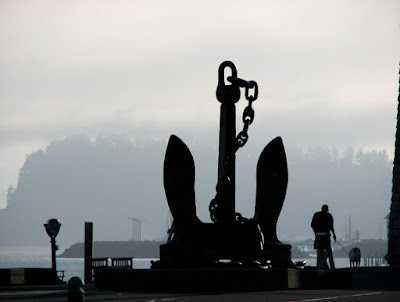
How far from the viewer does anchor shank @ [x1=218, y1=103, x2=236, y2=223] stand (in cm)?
1809

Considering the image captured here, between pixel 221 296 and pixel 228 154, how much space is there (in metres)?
3.79

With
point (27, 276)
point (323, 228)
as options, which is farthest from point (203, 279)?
point (27, 276)

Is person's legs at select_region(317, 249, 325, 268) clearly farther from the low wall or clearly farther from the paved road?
the paved road

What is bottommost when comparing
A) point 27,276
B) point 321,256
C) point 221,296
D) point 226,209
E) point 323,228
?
point 221,296

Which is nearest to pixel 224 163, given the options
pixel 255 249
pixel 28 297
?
pixel 255 249

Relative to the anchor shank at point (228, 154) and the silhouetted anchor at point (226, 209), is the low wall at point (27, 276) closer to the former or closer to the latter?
the silhouetted anchor at point (226, 209)

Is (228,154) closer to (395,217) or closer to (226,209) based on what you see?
(226,209)

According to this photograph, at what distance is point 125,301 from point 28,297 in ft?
6.60

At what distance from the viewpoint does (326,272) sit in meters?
17.6

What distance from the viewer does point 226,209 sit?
18109 millimetres

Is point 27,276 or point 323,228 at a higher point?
point 323,228

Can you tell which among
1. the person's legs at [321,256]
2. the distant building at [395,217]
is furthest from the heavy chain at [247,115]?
the distant building at [395,217]

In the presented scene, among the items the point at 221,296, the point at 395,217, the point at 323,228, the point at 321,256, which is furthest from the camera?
the point at 395,217

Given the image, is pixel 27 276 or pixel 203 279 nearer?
pixel 203 279
